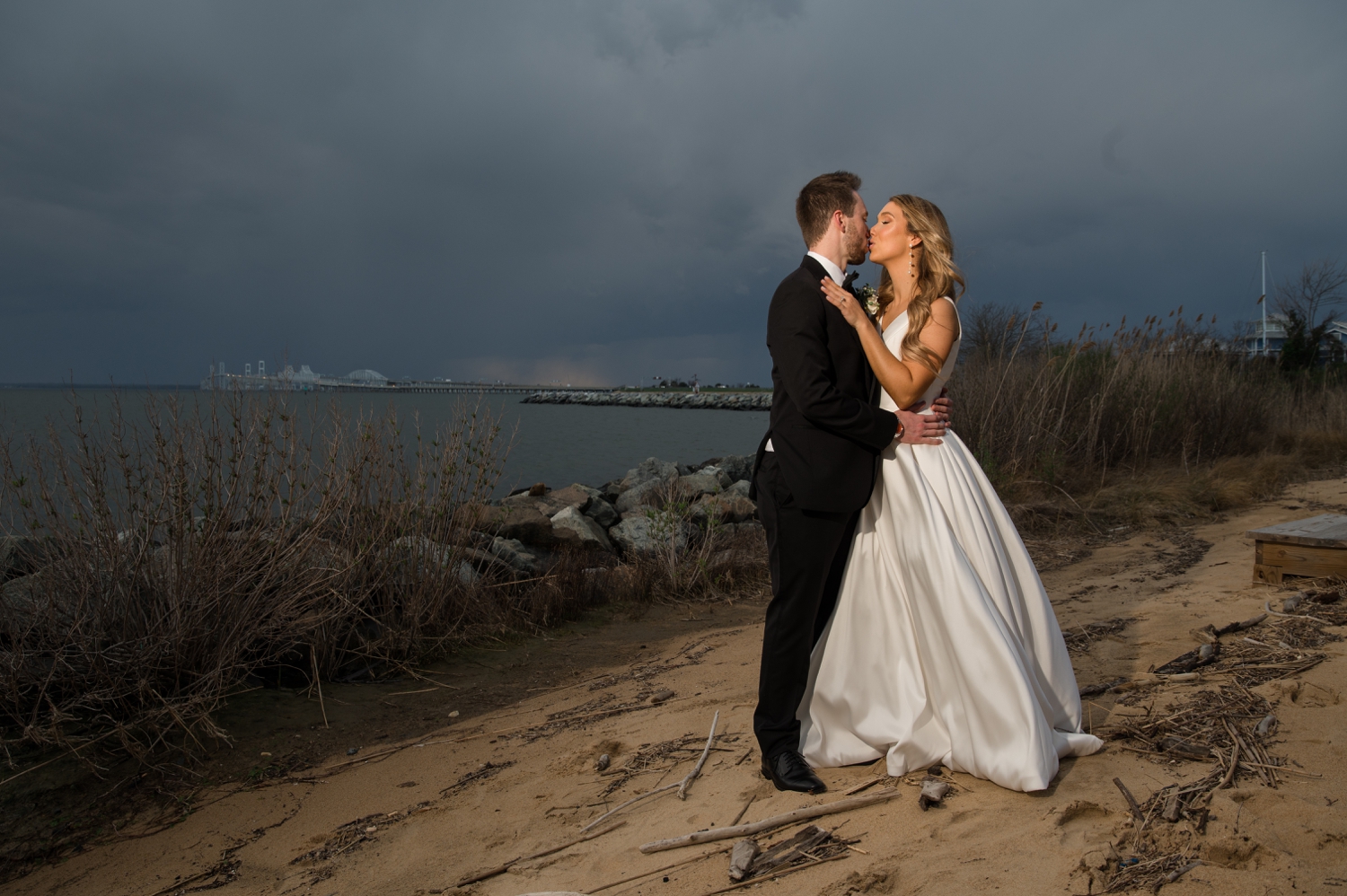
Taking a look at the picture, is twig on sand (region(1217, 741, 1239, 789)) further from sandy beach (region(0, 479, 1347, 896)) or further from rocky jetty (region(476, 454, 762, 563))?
rocky jetty (region(476, 454, 762, 563))

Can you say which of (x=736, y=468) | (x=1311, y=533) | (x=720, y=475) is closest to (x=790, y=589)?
(x=1311, y=533)

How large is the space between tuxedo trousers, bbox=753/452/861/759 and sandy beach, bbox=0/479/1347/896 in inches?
10.6

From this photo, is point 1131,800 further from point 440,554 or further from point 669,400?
point 669,400

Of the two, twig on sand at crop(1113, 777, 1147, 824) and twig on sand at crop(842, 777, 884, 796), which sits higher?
twig on sand at crop(1113, 777, 1147, 824)

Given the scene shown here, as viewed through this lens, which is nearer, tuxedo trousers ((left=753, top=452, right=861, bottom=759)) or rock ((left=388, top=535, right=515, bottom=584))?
tuxedo trousers ((left=753, top=452, right=861, bottom=759))

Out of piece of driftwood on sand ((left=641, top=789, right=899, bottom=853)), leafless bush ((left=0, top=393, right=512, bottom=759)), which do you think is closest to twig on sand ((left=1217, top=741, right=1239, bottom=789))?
piece of driftwood on sand ((left=641, top=789, right=899, bottom=853))

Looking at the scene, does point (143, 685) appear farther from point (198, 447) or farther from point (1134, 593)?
point (1134, 593)

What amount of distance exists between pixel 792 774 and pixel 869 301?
6.17ft

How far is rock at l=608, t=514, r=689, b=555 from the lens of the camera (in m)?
8.20

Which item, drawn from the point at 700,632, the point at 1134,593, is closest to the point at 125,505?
the point at 700,632

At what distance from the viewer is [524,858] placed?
Answer: 9.69 ft

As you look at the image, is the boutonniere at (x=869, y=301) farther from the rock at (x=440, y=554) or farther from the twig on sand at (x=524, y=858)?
the rock at (x=440, y=554)

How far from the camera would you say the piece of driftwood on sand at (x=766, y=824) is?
9.00 ft

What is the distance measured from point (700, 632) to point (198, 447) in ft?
12.2
